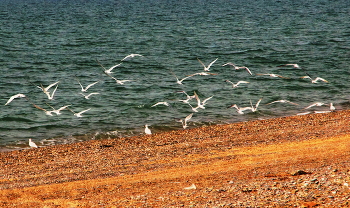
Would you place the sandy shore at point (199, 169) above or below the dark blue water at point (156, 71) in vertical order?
above

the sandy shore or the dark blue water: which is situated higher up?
the sandy shore

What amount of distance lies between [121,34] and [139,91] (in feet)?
88.2

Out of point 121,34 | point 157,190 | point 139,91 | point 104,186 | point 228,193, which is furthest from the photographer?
point 121,34

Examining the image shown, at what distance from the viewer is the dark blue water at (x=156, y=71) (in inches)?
807

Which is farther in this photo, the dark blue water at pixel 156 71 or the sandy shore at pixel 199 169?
the dark blue water at pixel 156 71

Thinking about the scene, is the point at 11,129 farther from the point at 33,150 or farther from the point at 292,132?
the point at 292,132

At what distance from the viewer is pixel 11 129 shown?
19.4 metres

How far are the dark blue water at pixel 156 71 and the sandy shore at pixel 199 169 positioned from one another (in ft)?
7.36

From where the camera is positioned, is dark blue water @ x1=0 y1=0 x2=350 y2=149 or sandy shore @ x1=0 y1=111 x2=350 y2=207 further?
dark blue water @ x1=0 y1=0 x2=350 y2=149

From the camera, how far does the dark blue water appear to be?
67.3 ft

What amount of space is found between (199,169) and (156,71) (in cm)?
1872

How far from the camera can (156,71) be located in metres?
31.4

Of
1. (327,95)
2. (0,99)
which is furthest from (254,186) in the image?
(0,99)

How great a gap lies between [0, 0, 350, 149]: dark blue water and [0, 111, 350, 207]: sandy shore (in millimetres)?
2243
